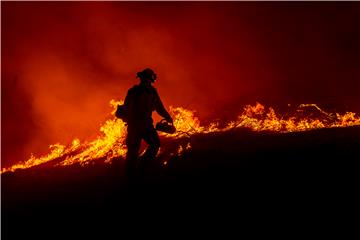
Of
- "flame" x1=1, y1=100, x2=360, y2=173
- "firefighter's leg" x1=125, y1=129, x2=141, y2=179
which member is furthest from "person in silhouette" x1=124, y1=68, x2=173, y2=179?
"flame" x1=1, y1=100, x2=360, y2=173

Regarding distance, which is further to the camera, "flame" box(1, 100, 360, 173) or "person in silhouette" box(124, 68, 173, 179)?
"flame" box(1, 100, 360, 173)

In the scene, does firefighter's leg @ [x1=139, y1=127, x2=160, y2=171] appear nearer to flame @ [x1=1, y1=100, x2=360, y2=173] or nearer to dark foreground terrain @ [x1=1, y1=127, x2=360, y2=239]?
dark foreground terrain @ [x1=1, y1=127, x2=360, y2=239]

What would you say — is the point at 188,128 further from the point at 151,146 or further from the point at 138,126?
the point at 138,126

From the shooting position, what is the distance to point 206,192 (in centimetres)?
740

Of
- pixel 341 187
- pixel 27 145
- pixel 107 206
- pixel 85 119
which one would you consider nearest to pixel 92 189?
pixel 107 206

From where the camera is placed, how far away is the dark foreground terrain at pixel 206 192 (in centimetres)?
628

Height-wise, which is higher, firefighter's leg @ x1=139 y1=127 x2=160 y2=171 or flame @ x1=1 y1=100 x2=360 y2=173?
flame @ x1=1 y1=100 x2=360 y2=173

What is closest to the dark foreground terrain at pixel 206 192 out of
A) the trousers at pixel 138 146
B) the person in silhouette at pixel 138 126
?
the trousers at pixel 138 146

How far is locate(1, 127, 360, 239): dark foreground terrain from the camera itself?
247 inches

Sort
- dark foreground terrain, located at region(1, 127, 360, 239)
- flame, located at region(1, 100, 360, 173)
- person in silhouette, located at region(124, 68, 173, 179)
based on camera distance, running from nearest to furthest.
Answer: dark foreground terrain, located at region(1, 127, 360, 239) < person in silhouette, located at region(124, 68, 173, 179) < flame, located at region(1, 100, 360, 173)

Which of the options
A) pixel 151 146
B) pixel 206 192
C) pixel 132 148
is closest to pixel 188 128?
pixel 151 146

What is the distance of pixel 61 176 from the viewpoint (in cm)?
1140

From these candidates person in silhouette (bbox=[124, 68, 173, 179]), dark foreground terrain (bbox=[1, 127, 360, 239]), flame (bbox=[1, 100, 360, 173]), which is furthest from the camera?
flame (bbox=[1, 100, 360, 173])

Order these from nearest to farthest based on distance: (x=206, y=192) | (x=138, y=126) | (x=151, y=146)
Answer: (x=206, y=192), (x=138, y=126), (x=151, y=146)
